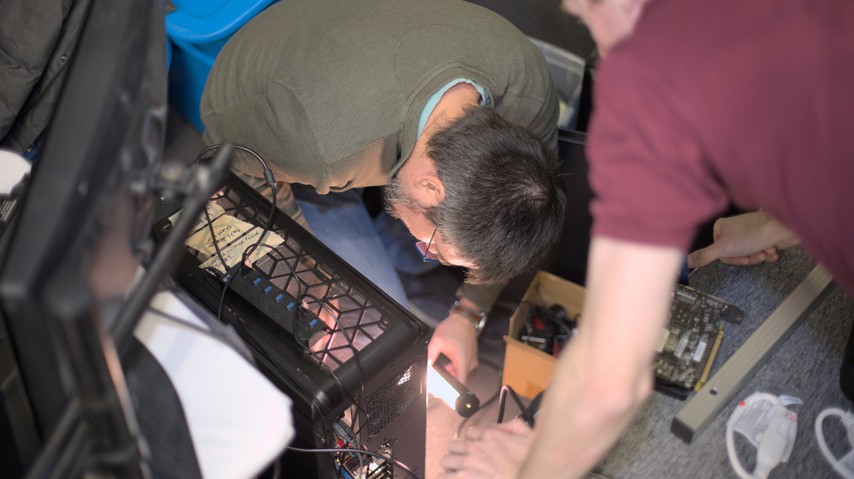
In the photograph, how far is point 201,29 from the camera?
1700mm

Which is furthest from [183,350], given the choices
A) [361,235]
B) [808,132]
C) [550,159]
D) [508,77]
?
[361,235]

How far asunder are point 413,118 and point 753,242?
1.82 feet

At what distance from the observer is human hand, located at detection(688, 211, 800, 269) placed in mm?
1019

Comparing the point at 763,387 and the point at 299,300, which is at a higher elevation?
the point at 299,300

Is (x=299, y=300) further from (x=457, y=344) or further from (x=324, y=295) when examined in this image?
(x=457, y=344)

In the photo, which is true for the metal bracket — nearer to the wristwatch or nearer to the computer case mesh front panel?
the computer case mesh front panel

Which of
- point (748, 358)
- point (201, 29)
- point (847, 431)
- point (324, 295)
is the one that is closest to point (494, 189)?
point (324, 295)

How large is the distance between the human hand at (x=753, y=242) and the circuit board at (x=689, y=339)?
0.09 m

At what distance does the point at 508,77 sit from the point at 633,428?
731 millimetres

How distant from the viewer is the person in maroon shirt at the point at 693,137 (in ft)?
1.80

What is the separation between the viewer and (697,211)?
561mm

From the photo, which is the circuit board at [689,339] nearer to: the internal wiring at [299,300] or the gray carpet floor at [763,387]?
the gray carpet floor at [763,387]

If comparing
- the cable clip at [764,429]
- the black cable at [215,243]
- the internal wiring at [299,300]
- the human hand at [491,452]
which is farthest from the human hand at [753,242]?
the black cable at [215,243]

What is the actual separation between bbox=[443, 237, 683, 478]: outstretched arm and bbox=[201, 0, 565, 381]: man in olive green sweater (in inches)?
24.3
